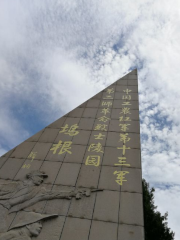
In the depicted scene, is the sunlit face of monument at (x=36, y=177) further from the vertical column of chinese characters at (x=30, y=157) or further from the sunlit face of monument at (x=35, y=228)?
the sunlit face of monument at (x=35, y=228)

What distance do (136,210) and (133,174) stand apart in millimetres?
1127

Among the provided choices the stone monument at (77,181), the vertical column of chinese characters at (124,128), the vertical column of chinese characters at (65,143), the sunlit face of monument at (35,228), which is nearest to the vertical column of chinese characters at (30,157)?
the stone monument at (77,181)

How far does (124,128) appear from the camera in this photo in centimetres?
749

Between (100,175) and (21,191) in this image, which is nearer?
(21,191)

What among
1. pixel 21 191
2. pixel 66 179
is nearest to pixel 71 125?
pixel 66 179

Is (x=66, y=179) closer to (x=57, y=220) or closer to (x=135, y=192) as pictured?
(x=57, y=220)

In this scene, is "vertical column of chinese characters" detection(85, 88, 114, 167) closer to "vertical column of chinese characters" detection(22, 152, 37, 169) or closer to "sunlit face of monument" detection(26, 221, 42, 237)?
"vertical column of chinese characters" detection(22, 152, 37, 169)

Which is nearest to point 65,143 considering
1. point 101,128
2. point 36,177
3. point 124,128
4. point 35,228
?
point 101,128

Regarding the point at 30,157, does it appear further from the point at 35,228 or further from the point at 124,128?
the point at 124,128

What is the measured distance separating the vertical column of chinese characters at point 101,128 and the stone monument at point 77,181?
0.11 feet

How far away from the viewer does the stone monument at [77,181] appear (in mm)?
4480

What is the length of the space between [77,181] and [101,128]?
8.64ft

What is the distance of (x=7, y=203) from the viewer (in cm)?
505

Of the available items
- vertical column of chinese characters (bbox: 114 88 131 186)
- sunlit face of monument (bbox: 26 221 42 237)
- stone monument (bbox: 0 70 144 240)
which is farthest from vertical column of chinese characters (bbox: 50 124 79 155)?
sunlit face of monument (bbox: 26 221 42 237)
